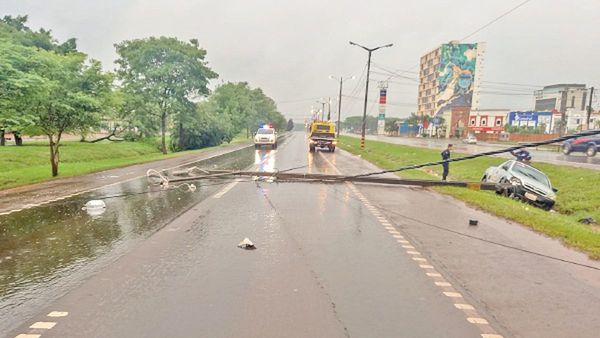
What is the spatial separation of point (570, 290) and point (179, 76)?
33459 millimetres

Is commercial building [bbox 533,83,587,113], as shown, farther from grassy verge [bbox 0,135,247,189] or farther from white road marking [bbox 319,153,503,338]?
white road marking [bbox 319,153,503,338]

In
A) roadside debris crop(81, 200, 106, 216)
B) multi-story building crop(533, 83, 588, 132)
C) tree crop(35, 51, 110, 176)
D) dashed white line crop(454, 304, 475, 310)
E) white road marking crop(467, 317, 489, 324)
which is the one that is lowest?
roadside debris crop(81, 200, 106, 216)

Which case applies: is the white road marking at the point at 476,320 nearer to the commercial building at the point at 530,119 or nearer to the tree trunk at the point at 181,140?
the tree trunk at the point at 181,140

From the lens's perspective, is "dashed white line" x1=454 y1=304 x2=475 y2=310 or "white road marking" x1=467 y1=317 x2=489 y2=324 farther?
"dashed white line" x1=454 y1=304 x2=475 y2=310

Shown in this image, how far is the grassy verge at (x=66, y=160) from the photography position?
1659 centimetres

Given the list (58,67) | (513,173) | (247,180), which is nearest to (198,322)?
(247,180)

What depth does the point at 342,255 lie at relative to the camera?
247 inches

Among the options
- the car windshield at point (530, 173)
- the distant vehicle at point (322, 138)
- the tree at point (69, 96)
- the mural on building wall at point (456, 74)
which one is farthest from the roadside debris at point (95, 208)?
the mural on building wall at point (456, 74)

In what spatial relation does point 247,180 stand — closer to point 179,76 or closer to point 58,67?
point 58,67

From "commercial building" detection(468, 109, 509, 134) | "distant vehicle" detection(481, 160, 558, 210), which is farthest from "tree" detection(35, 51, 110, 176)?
"commercial building" detection(468, 109, 509, 134)

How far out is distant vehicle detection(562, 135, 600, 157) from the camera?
93.8 feet

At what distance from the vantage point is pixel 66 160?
2878 centimetres

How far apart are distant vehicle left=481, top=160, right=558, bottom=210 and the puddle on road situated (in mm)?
11364

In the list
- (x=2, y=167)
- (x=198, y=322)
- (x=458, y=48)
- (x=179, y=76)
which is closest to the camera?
(x=198, y=322)
